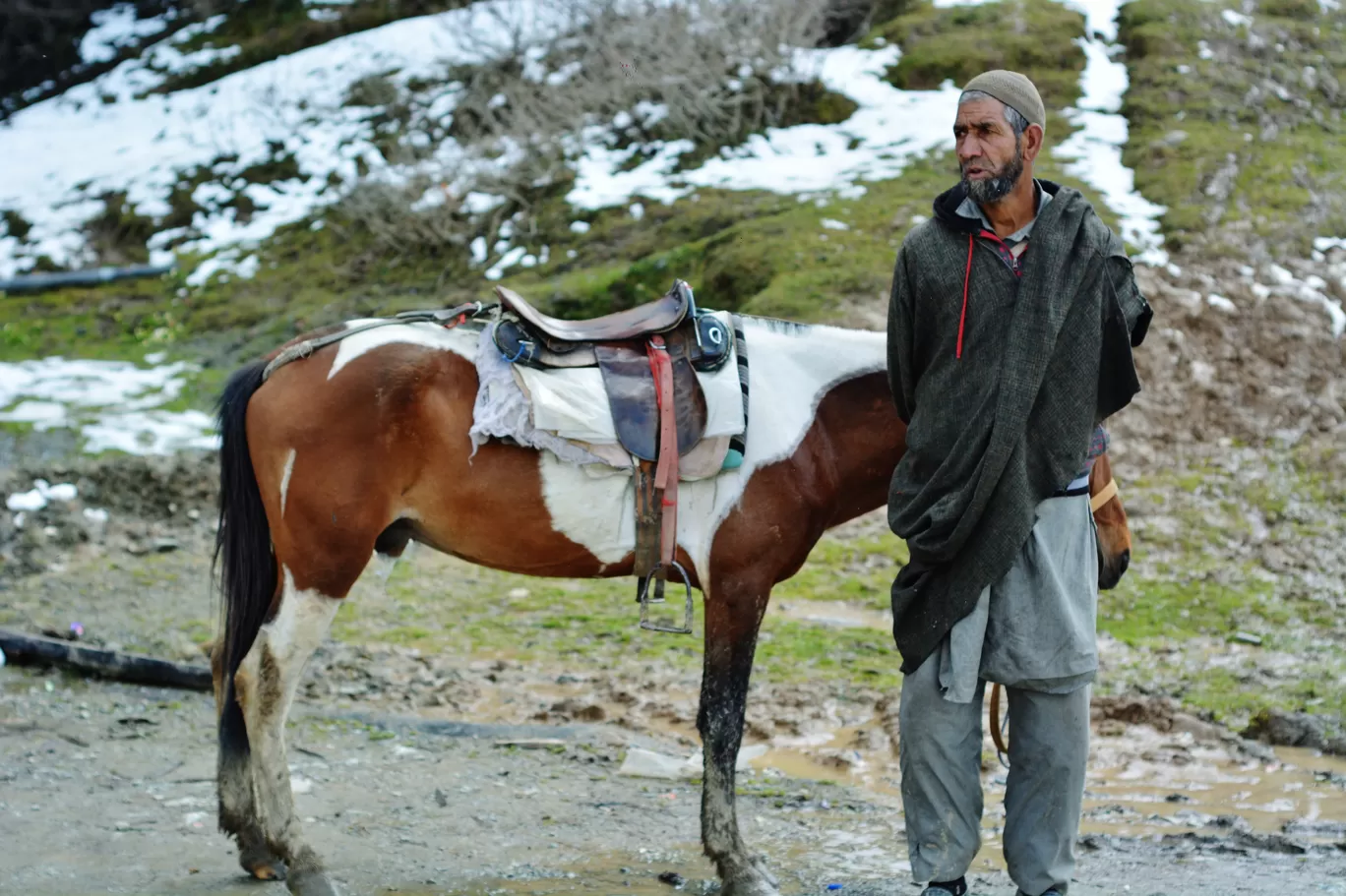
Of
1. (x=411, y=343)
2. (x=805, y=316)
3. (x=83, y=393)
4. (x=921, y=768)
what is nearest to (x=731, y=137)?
(x=805, y=316)

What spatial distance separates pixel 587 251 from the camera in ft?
37.2

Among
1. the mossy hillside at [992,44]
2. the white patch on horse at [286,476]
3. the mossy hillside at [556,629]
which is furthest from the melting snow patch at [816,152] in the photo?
the white patch on horse at [286,476]

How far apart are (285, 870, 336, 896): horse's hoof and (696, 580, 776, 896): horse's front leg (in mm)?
1134

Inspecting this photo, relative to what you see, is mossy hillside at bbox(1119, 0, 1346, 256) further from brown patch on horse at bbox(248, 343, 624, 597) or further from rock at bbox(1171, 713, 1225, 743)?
brown patch on horse at bbox(248, 343, 624, 597)

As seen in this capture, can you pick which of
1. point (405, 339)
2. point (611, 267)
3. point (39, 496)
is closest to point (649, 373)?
point (405, 339)

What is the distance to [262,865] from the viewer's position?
13.3ft

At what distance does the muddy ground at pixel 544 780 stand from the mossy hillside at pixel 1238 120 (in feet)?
16.7

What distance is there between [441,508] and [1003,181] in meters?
1.98

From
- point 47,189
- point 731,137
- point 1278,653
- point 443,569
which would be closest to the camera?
point 1278,653

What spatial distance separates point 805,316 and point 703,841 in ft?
17.7

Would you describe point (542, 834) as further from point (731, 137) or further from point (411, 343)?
point (731, 137)

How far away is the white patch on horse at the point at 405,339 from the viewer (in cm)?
411

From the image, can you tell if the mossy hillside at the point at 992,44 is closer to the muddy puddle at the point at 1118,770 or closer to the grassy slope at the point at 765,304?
the grassy slope at the point at 765,304

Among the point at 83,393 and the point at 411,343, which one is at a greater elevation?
the point at 411,343
